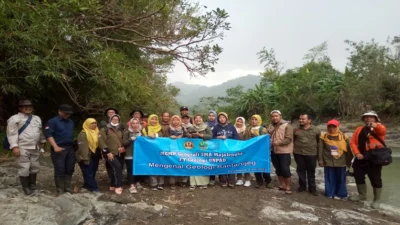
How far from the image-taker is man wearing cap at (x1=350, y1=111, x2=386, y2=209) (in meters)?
5.14

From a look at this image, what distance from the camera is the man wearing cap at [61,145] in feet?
15.7

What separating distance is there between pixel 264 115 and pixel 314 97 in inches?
173

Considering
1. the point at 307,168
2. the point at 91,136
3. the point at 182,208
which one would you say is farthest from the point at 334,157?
the point at 91,136

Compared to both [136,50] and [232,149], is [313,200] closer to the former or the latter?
[232,149]

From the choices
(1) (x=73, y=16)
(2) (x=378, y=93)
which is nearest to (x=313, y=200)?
(1) (x=73, y=16)

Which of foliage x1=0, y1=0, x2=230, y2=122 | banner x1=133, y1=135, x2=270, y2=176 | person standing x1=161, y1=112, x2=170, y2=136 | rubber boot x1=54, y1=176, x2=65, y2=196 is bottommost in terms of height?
rubber boot x1=54, y1=176, x2=65, y2=196

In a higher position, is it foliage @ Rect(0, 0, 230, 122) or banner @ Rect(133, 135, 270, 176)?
foliage @ Rect(0, 0, 230, 122)

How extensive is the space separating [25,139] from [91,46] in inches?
98.3

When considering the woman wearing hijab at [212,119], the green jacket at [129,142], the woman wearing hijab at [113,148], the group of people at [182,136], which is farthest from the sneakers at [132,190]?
the woman wearing hijab at [212,119]

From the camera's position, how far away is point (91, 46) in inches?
255

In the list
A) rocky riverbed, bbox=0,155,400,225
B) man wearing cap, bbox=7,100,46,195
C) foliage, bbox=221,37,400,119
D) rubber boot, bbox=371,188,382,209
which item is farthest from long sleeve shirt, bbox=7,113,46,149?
foliage, bbox=221,37,400,119

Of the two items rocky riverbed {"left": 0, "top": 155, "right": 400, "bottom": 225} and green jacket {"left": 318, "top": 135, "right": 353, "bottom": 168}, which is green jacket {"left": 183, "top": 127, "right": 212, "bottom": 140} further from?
green jacket {"left": 318, "top": 135, "right": 353, "bottom": 168}

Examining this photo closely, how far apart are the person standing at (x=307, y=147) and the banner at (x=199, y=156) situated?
1.83ft

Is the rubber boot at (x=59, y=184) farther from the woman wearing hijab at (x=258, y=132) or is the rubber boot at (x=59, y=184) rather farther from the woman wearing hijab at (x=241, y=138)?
the woman wearing hijab at (x=258, y=132)
